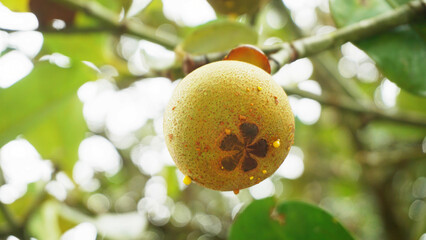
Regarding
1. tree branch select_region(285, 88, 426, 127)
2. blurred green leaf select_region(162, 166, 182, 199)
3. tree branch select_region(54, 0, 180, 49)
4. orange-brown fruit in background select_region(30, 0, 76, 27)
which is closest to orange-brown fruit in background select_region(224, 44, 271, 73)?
tree branch select_region(54, 0, 180, 49)

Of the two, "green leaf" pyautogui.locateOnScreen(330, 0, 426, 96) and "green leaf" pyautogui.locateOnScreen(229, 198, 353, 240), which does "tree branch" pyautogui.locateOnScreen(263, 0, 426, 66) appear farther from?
"green leaf" pyautogui.locateOnScreen(229, 198, 353, 240)

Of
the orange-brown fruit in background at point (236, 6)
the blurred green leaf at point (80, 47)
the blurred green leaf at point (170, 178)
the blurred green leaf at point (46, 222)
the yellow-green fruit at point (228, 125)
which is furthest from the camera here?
the blurred green leaf at point (170, 178)

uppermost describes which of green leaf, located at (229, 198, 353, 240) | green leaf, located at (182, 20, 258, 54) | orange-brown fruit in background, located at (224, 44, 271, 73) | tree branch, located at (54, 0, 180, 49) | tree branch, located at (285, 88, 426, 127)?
orange-brown fruit in background, located at (224, 44, 271, 73)

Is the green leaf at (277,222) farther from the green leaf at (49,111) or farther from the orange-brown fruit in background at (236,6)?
the green leaf at (49,111)

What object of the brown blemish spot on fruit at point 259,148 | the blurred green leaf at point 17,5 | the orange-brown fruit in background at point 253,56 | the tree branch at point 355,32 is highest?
the orange-brown fruit in background at point 253,56

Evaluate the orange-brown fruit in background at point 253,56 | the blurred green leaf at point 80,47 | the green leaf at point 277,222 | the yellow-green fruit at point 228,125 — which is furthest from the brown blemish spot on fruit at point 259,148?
the blurred green leaf at point 80,47

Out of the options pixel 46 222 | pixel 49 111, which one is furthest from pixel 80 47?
pixel 46 222
